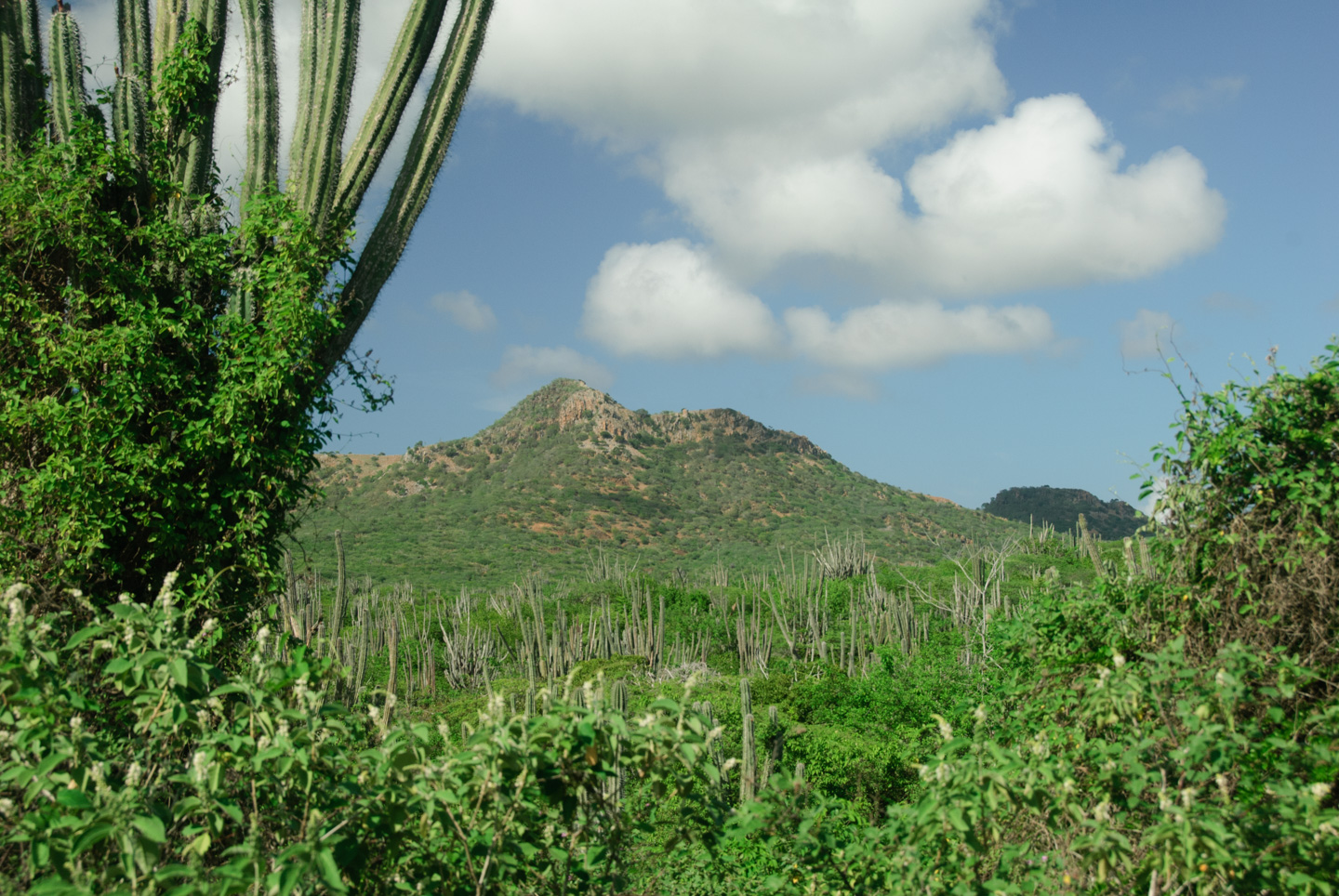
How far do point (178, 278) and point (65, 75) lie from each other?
1.99 meters

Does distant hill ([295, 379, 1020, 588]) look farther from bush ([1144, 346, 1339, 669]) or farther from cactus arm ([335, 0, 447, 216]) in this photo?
bush ([1144, 346, 1339, 669])

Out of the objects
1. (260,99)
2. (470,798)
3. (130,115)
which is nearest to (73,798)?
(470,798)

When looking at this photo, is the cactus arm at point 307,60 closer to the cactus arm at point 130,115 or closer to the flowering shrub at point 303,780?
the cactus arm at point 130,115

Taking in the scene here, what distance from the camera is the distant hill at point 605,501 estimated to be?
40.6 m

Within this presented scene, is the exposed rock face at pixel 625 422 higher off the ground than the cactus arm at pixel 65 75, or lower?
higher

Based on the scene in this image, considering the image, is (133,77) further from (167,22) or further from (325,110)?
(325,110)

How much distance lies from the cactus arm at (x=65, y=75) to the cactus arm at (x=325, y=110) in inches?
65.9

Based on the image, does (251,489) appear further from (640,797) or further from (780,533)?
(780,533)

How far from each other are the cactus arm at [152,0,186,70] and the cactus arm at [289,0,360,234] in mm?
1147

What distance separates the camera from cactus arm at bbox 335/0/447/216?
7.07 m

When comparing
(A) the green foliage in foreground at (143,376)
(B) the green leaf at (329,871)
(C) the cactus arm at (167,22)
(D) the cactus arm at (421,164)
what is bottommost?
(B) the green leaf at (329,871)

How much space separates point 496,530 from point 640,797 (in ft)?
140

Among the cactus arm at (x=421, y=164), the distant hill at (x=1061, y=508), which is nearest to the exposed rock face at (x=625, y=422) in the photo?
the distant hill at (x=1061, y=508)

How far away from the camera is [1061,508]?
72438mm
